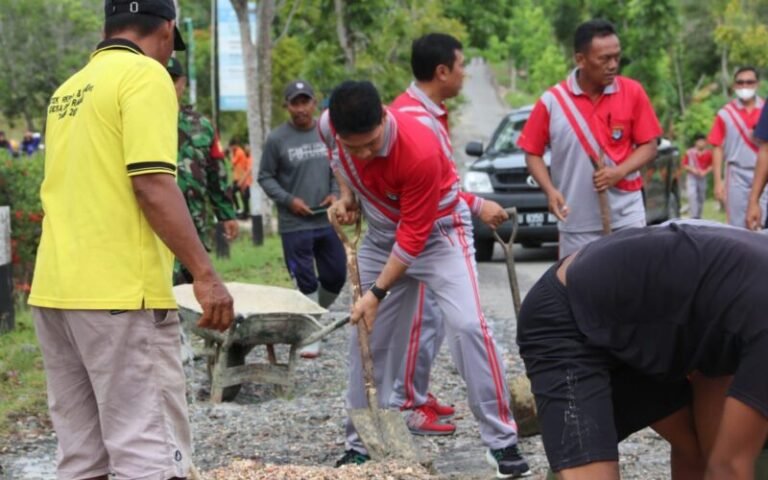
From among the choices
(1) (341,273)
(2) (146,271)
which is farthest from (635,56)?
(2) (146,271)

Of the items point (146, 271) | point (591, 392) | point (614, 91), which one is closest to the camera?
point (591, 392)

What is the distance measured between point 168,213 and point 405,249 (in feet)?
6.23

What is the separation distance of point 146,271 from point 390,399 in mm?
2867

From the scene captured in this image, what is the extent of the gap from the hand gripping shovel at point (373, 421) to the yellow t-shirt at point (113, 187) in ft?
6.60

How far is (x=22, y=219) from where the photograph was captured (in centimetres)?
1141

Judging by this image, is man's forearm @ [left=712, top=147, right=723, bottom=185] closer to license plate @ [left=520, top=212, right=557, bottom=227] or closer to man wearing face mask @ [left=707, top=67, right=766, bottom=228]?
man wearing face mask @ [left=707, top=67, right=766, bottom=228]

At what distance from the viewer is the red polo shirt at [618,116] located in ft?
25.1

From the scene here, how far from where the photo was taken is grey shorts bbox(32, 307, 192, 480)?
431 cm

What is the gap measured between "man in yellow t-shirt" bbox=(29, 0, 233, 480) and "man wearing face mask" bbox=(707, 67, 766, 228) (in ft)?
23.4

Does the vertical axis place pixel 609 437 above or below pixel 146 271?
below

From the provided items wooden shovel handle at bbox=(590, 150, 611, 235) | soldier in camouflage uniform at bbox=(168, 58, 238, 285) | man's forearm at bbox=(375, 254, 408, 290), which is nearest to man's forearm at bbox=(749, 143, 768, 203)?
wooden shovel handle at bbox=(590, 150, 611, 235)

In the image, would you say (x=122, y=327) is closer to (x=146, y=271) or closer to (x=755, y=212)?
(x=146, y=271)

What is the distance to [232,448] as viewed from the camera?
22.5ft

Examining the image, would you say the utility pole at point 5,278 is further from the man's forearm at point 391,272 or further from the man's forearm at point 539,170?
the man's forearm at point 391,272
